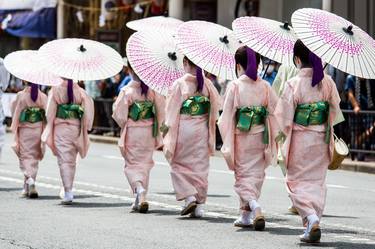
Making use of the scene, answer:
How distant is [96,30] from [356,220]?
72.2 ft

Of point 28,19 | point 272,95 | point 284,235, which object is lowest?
point 28,19

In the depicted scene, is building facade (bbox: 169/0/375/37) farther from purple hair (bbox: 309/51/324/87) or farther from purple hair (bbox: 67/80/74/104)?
purple hair (bbox: 309/51/324/87)

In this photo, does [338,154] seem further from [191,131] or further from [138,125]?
[138,125]

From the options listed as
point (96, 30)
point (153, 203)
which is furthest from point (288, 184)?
point (96, 30)

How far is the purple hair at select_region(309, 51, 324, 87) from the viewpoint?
11.0 meters

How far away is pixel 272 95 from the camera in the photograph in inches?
476

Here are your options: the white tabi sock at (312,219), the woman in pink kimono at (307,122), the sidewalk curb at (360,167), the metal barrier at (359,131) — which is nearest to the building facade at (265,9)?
the metal barrier at (359,131)

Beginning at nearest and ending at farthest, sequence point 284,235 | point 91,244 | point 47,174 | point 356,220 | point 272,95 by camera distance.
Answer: point 91,244 → point 284,235 → point 272,95 → point 356,220 → point 47,174

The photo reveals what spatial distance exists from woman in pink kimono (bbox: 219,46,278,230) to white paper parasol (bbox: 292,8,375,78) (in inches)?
50.2

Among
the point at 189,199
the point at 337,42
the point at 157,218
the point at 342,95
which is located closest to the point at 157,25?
the point at 189,199

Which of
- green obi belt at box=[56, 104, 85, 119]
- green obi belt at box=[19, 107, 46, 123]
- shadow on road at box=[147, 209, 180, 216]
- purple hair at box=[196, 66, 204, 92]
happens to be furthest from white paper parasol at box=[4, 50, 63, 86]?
purple hair at box=[196, 66, 204, 92]

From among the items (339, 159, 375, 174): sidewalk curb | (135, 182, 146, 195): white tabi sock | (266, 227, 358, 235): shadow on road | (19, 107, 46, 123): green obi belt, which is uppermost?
(266, 227, 358, 235): shadow on road

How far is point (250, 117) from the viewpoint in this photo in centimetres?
1195

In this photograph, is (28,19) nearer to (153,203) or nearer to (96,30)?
(96,30)
